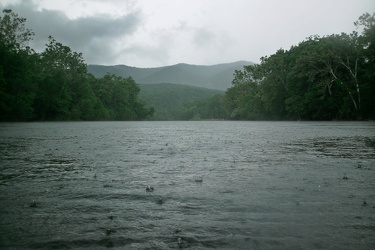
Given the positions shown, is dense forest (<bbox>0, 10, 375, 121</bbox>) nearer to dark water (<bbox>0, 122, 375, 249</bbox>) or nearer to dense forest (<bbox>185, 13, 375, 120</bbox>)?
dense forest (<bbox>185, 13, 375, 120</bbox>)

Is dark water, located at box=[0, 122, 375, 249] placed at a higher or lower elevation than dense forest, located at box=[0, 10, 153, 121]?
lower

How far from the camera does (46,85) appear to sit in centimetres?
8150

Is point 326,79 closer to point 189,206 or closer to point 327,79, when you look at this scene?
point 327,79

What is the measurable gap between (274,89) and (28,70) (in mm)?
63351

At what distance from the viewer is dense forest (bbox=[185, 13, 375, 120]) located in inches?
2459

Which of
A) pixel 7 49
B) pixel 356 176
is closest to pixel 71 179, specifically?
pixel 356 176

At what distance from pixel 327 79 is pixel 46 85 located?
68.3m

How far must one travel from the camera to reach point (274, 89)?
8994 centimetres

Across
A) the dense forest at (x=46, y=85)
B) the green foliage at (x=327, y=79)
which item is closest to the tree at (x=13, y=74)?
the dense forest at (x=46, y=85)

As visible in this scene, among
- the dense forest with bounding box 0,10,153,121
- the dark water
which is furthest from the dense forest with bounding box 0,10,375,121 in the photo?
the dark water

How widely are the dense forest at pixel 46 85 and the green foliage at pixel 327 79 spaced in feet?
189

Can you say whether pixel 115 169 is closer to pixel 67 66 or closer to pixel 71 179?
pixel 71 179

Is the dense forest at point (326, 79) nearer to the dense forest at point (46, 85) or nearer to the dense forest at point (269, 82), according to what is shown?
the dense forest at point (269, 82)

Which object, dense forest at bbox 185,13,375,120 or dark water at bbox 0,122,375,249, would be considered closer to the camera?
dark water at bbox 0,122,375,249
